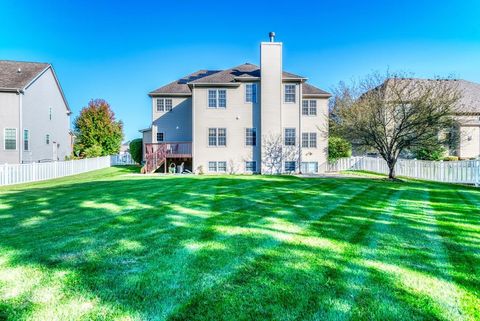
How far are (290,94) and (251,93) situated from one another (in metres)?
2.81

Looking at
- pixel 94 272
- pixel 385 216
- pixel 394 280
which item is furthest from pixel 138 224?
pixel 385 216

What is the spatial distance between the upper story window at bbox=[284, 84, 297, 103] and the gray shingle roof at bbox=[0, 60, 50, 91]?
59.2 ft

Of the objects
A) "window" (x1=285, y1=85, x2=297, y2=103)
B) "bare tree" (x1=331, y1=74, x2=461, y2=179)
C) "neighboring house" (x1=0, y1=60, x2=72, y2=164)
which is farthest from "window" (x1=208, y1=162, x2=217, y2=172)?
"neighboring house" (x1=0, y1=60, x2=72, y2=164)

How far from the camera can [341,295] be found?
108 inches

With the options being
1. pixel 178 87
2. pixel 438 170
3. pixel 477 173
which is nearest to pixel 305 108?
pixel 438 170

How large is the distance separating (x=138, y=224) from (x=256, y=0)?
1978cm

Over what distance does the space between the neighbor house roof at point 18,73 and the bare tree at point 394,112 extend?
21.1 metres

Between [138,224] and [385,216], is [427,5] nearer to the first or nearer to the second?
[385,216]

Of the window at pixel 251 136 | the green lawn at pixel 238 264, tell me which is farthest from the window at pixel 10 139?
the green lawn at pixel 238 264

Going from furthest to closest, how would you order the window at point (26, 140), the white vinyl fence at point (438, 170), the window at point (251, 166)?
the window at point (251, 166), the window at point (26, 140), the white vinyl fence at point (438, 170)

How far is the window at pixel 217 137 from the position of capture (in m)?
21.1

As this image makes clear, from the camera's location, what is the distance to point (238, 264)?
341 cm

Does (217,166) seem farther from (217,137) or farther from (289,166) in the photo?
(289,166)

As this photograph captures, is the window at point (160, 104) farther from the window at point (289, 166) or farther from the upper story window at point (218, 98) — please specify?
the window at point (289, 166)
